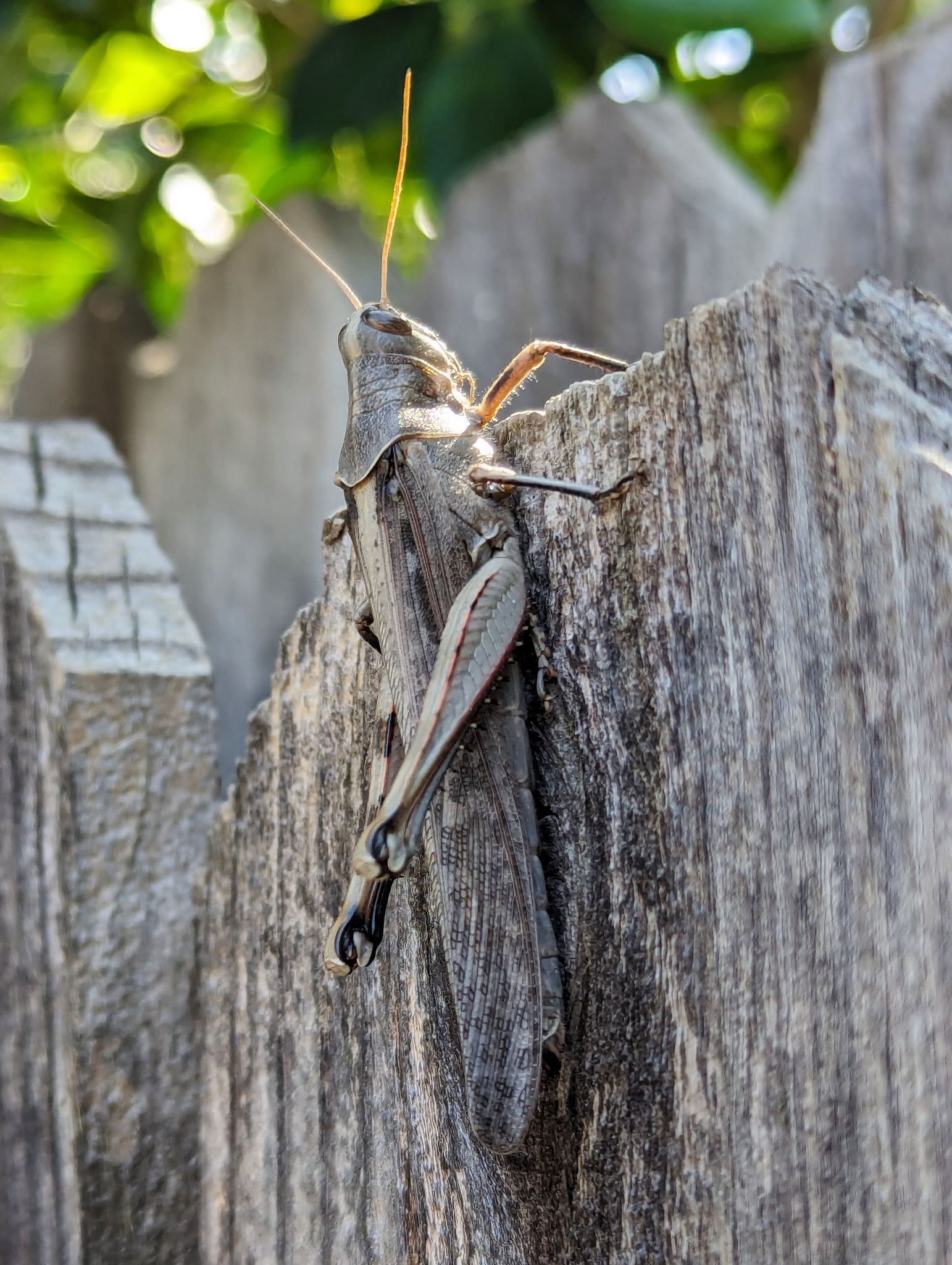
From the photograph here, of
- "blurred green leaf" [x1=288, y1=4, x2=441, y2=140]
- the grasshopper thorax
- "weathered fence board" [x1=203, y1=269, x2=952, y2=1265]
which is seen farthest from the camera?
"blurred green leaf" [x1=288, y1=4, x2=441, y2=140]

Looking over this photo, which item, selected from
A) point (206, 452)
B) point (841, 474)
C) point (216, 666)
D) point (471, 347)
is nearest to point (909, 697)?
point (841, 474)

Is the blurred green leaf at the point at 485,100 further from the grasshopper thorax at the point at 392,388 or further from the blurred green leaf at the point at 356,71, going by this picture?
the grasshopper thorax at the point at 392,388

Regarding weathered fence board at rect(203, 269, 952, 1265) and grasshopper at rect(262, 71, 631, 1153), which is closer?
weathered fence board at rect(203, 269, 952, 1265)

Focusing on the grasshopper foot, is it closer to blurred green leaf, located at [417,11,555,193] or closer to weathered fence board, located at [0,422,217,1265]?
weathered fence board, located at [0,422,217,1265]

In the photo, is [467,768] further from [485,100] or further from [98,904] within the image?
[485,100]

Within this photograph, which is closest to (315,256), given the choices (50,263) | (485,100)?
(485,100)

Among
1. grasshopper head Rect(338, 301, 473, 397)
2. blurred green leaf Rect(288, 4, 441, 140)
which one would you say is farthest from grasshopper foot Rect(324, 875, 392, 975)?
blurred green leaf Rect(288, 4, 441, 140)
